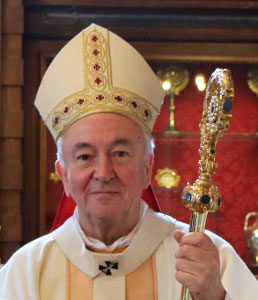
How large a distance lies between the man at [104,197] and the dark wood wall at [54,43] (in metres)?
1.38

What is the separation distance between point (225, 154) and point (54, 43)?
38.2 inches

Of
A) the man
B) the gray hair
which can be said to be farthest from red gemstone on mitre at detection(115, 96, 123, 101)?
the gray hair

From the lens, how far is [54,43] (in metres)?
3.57

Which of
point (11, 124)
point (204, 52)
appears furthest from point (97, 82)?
point (204, 52)

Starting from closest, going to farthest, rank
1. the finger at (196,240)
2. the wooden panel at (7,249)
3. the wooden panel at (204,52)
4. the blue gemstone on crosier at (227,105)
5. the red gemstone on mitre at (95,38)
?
the blue gemstone on crosier at (227,105), the finger at (196,240), the red gemstone on mitre at (95,38), the wooden panel at (7,249), the wooden panel at (204,52)

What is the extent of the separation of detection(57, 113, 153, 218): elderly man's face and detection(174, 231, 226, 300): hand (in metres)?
0.25

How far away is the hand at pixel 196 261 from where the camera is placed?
1.65 metres

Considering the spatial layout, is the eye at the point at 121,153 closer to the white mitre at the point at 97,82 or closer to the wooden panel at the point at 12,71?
the white mitre at the point at 97,82

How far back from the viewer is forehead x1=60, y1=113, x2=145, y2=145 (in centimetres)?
188

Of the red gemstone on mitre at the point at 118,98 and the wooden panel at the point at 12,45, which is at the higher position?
the wooden panel at the point at 12,45

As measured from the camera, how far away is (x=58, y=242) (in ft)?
6.79

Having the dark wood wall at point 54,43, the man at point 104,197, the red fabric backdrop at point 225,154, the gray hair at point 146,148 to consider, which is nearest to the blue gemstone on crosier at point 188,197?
the man at point 104,197

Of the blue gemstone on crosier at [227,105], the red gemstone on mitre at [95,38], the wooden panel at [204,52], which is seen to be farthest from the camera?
the wooden panel at [204,52]

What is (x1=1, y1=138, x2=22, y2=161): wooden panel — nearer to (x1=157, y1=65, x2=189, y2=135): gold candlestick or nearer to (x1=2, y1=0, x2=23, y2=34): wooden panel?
(x1=2, y1=0, x2=23, y2=34): wooden panel
